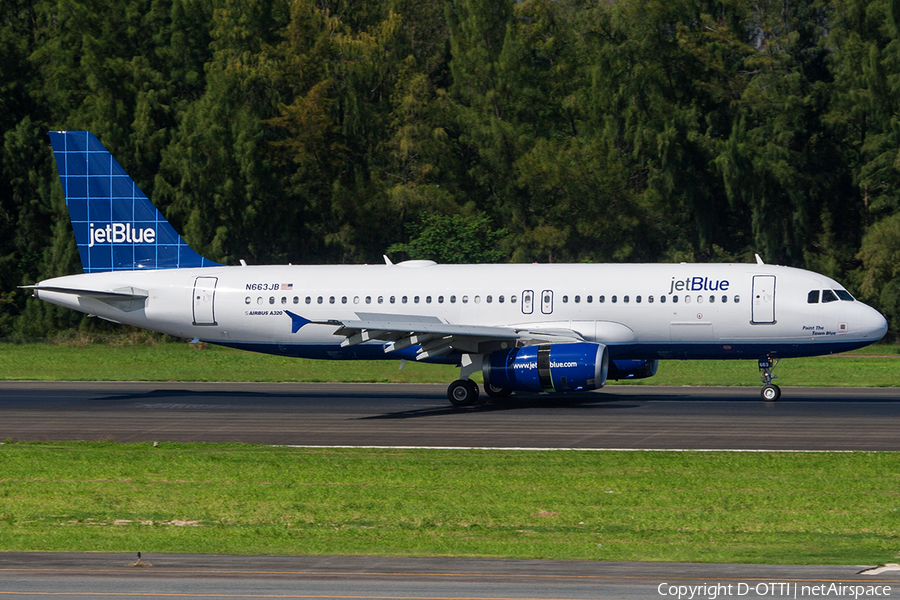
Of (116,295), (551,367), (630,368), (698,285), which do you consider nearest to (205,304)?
(116,295)

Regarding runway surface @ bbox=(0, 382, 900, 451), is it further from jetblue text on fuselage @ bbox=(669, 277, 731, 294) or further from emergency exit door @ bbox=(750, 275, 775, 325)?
jetblue text on fuselage @ bbox=(669, 277, 731, 294)

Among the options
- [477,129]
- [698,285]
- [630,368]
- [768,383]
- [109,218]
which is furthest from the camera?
[477,129]

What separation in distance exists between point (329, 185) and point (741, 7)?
2645cm

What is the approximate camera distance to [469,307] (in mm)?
31250

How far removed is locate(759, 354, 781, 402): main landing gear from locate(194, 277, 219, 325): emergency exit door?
16.4 metres

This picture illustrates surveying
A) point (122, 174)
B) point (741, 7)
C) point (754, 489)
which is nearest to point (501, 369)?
point (754, 489)

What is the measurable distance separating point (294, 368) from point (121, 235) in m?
10.1

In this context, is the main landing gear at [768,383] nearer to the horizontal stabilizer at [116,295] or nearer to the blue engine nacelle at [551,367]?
the blue engine nacelle at [551,367]

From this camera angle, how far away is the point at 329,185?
6575cm

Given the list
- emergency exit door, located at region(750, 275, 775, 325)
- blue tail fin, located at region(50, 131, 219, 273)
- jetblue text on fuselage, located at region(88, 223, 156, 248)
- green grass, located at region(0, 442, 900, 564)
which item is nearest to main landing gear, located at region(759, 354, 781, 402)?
emergency exit door, located at region(750, 275, 775, 325)

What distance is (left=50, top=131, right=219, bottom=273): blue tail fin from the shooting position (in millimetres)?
34750

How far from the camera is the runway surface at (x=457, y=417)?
882 inches

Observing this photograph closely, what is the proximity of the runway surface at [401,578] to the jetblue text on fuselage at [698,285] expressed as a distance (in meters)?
18.8

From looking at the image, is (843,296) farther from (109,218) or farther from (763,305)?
(109,218)
